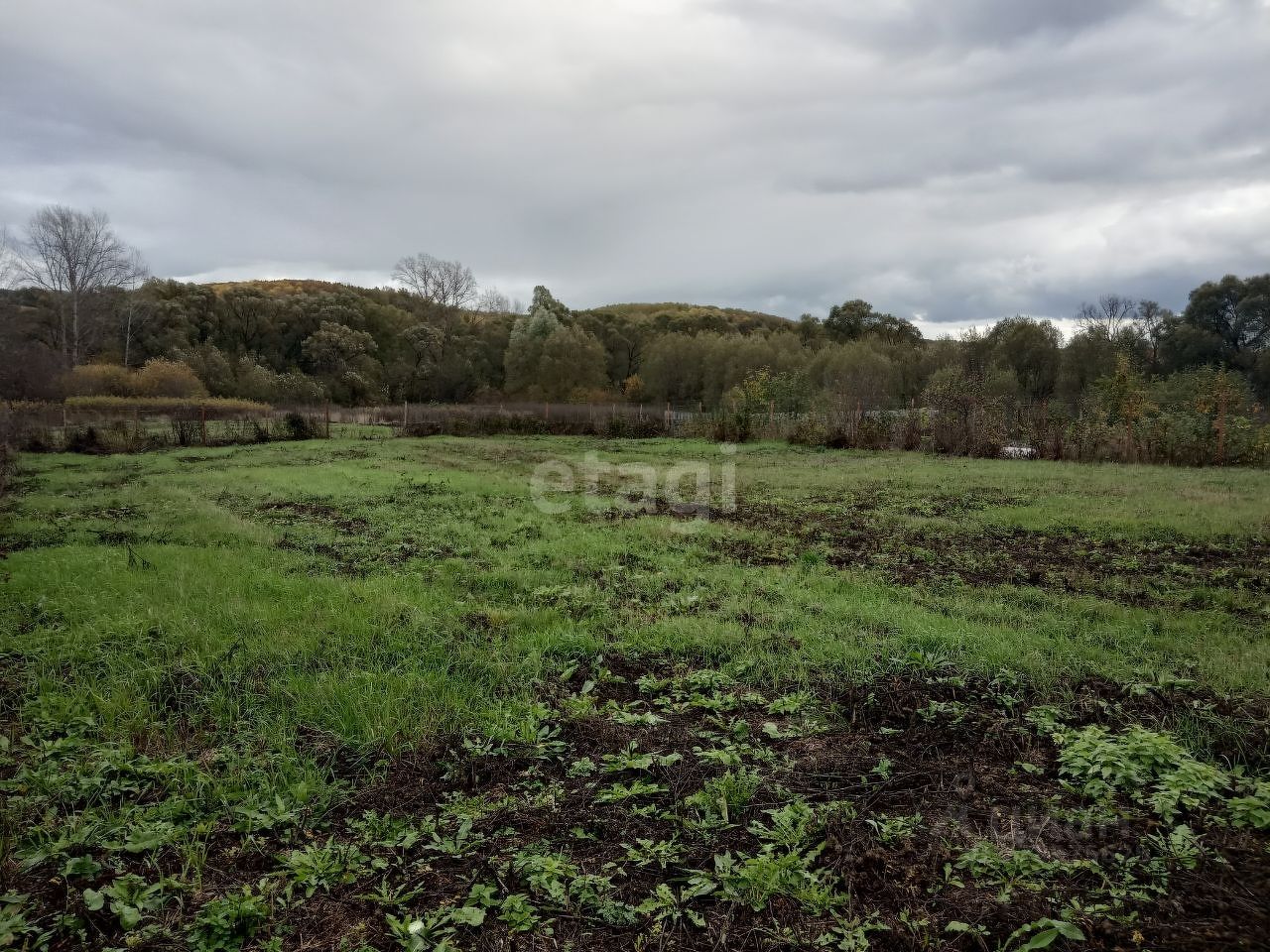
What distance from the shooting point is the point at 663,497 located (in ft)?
39.1

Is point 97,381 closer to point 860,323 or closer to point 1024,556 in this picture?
point 1024,556

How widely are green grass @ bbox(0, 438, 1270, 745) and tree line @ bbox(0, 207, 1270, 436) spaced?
665 inches

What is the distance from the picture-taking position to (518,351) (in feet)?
178

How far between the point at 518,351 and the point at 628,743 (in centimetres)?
5265

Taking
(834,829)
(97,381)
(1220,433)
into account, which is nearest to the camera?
(834,829)

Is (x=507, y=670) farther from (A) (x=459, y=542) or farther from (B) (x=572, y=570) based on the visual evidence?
(A) (x=459, y=542)

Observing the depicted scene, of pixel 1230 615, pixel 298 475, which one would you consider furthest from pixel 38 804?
pixel 298 475

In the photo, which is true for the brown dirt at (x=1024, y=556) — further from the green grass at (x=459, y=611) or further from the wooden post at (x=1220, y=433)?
the wooden post at (x=1220, y=433)

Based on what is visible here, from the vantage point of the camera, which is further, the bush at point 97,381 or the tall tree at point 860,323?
Answer: the tall tree at point 860,323

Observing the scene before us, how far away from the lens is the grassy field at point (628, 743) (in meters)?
2.46

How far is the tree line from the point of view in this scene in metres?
35.2

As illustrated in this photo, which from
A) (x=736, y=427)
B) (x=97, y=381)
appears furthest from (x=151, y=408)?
(x=736, y=427)

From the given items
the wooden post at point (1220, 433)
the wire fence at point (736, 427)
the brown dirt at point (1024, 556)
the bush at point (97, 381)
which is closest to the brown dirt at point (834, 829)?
the brown dirt at point (1024, 556)

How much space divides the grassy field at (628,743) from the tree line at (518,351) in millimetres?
17728
